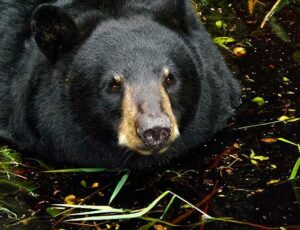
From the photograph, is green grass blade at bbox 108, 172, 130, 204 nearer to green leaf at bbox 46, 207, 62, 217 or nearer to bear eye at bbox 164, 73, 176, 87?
green leaf at bbox 46, 207, 62, 217

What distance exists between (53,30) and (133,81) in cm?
A: 88

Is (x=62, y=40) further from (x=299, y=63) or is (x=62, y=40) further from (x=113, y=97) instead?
(x=299, y=63)

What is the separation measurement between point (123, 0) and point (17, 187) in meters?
1.96

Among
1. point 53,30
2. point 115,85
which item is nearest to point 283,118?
point 115,85

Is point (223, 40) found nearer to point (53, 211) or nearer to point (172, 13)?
point (172, 13)

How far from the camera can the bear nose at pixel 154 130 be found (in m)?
5.92

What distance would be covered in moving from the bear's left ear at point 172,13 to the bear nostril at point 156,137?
1345mm

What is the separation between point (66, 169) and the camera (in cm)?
703

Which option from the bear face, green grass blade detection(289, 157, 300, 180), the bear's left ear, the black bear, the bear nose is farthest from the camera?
the bear's left ear

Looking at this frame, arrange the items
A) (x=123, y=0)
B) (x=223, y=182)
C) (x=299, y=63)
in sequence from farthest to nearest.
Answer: (x=299, y=63), (x=123, y=0), (x=223, y=182)

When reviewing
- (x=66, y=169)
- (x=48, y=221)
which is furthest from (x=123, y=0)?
(x=48, y=221)

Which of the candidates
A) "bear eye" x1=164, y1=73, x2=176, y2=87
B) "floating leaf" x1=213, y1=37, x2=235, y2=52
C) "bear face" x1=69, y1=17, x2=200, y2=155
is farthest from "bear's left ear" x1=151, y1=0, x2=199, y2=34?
"floating leaf" x1=213, y1=37, x2=235, y2=52

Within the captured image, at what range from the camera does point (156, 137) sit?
19.6ft

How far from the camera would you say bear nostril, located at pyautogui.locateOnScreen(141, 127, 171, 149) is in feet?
19.5
